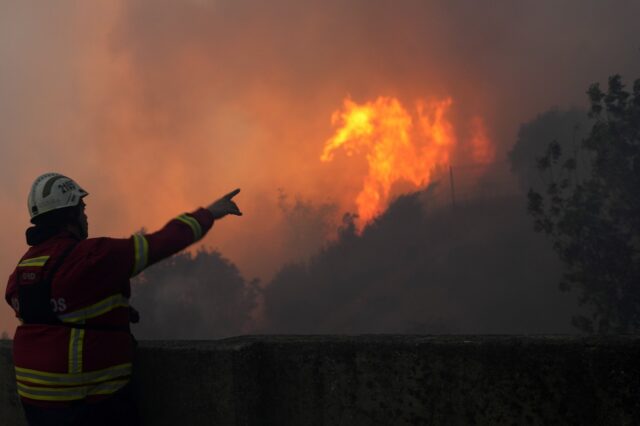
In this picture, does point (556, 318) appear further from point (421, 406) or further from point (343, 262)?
point (421, 406)

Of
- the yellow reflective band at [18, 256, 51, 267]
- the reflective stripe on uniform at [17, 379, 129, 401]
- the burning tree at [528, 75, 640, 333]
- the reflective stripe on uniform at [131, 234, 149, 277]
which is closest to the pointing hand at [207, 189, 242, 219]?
the reflective stripe on uniform at [131, 234, 149, 277]

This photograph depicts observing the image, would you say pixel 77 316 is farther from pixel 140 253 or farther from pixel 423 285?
pixel 423 285

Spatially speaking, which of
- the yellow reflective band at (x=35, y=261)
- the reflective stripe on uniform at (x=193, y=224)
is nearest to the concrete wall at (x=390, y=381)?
the reflective stripe on uniform at (x=193, y=224)

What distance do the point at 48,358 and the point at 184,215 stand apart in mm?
925

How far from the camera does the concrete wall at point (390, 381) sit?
99.0 inches

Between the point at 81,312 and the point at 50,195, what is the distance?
0.72 metres

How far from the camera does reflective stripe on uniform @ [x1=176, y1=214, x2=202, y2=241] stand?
8.91ft

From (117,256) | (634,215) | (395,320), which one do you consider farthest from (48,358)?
(395,320)

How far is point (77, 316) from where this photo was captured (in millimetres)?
2496

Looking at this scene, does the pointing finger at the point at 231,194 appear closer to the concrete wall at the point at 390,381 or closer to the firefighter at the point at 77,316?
the firefighter at the point at 77,316

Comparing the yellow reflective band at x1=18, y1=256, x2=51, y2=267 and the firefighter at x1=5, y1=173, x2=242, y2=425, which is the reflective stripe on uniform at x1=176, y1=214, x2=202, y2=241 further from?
the yellow reflective band at x1=18, y1=256, x2=51, y2=267

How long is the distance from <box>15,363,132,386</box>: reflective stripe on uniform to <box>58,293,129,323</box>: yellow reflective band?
10.5 inches

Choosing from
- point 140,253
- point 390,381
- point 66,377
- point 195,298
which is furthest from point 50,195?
point 195,298

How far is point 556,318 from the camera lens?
103 m
